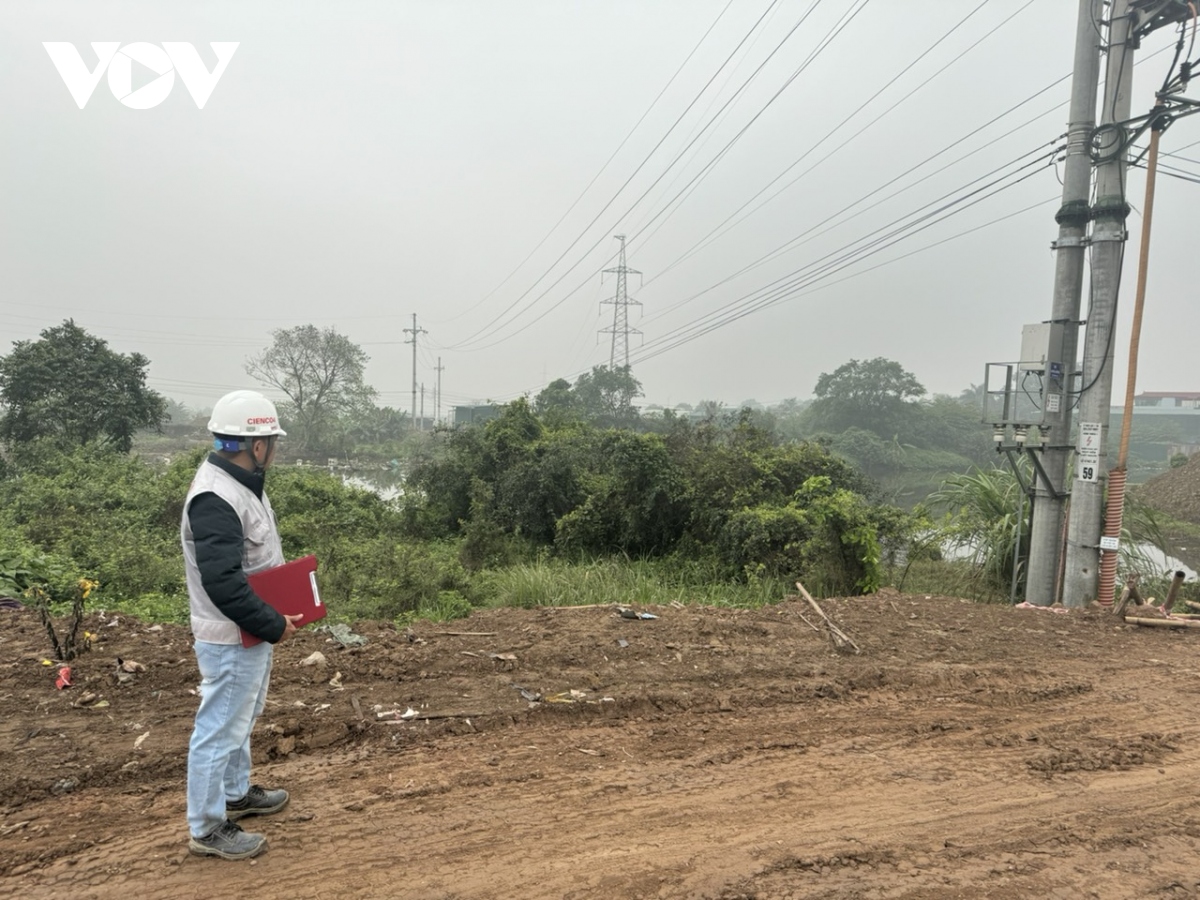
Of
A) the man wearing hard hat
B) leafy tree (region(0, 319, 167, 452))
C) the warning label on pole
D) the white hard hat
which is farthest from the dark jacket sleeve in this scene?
leafy tree (region(0, 319, 167, 452))

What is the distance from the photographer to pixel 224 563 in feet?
8.94

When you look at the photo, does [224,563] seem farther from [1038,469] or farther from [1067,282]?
[1067,282]

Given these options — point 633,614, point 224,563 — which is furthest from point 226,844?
point 633,614

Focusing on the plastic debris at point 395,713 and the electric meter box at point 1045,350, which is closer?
the plastic debris at point 395,713

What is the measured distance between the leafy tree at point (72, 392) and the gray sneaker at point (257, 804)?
21.4 metres

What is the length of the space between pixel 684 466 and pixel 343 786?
983 centimetres

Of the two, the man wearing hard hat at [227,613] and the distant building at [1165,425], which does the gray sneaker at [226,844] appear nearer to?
the man wearing hard hat at [227,613]

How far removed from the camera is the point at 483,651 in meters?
5.20

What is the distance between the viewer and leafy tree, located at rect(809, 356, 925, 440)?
3548 centimetres

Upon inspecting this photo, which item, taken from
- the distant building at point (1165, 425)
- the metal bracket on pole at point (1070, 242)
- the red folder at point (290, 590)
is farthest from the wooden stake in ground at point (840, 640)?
the distant building at point (1165, 425)

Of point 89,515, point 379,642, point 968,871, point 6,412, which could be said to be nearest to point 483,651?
point 379,642

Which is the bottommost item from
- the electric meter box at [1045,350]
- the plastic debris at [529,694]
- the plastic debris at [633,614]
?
the plastic debris at [633,614]

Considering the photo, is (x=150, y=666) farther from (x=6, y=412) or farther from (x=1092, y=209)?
(x=6, y=412)

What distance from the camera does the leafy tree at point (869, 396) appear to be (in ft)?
116
